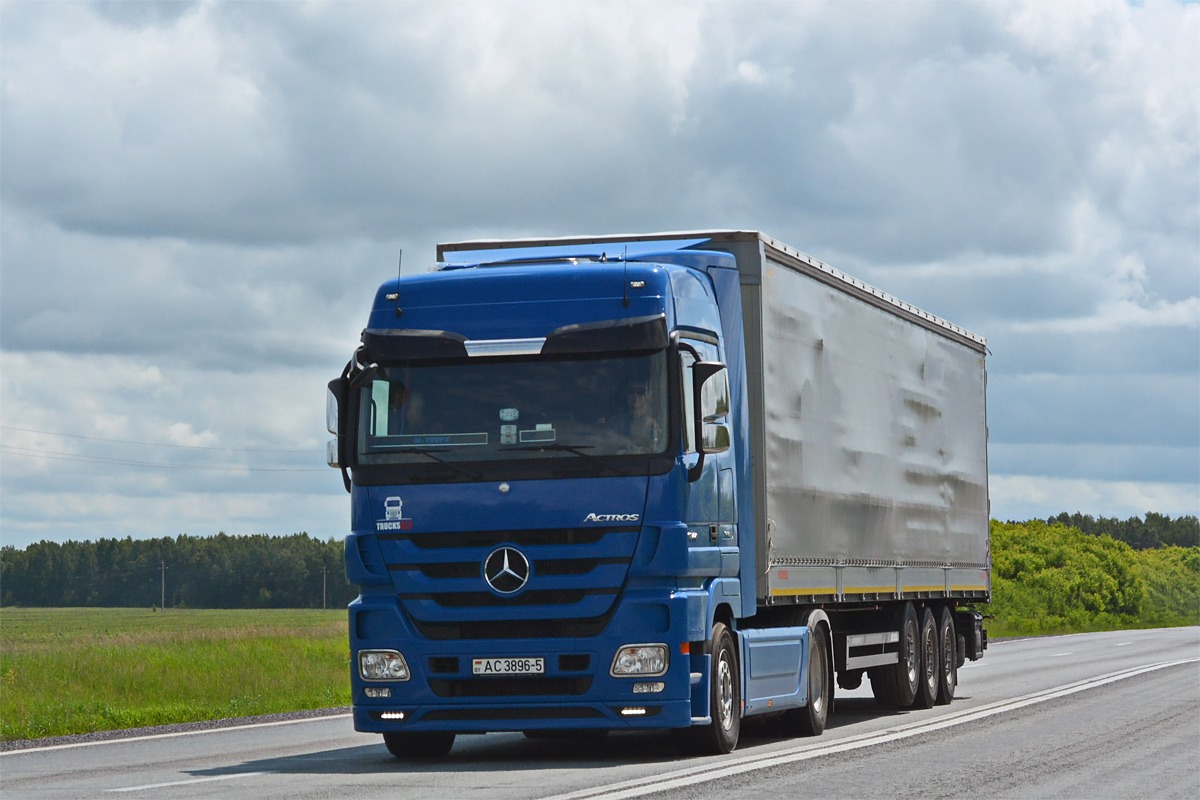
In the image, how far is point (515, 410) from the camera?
12391 mm

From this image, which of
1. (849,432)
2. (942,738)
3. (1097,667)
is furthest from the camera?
(1097,667)

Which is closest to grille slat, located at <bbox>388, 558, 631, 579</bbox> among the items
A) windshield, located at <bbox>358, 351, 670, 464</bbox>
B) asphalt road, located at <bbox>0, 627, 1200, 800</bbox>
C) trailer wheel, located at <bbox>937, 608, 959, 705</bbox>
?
windshield, located at <bbox>358, 351, 670, 464</bbox>

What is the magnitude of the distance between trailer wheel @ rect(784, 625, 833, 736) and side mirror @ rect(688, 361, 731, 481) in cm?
357

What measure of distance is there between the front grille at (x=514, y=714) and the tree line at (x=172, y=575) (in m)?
154

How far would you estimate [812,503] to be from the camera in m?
15.4

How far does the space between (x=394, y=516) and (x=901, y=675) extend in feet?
27.6

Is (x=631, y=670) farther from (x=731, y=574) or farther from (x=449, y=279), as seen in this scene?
(x=449, y=279)

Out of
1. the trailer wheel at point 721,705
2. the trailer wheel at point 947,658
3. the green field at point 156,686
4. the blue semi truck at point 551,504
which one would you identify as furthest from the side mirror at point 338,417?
the trailer wheel at point 947,658

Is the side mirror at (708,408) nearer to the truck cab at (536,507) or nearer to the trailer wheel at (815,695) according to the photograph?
the truck cab at (536,507)

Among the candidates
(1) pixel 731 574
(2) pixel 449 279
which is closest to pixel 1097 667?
(1) pixel 731 574

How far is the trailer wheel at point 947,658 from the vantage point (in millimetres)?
20469

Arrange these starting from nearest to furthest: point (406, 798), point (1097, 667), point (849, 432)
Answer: point (406, 798) < point (849, 432) < point (1097, 667)

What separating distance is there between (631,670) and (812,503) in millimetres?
3658

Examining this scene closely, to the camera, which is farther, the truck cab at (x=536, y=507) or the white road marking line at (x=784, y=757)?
the truck cab at (x=536, y=507)
